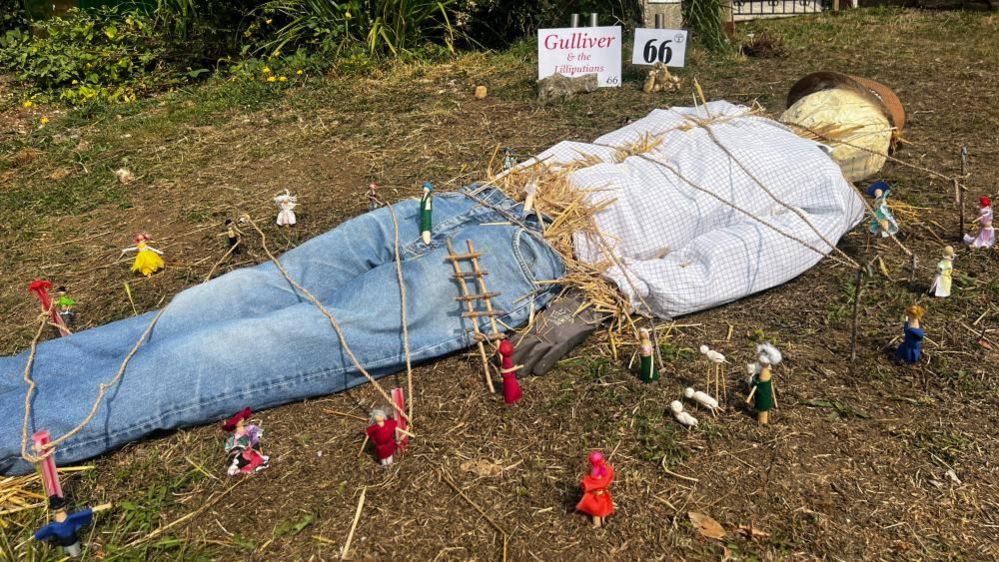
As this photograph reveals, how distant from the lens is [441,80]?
23.9ft

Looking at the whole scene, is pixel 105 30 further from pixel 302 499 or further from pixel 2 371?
pixel 302 499

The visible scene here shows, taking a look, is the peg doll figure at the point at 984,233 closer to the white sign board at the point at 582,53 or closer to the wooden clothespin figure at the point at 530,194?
the wooden clothespin figure at the point at 530,194

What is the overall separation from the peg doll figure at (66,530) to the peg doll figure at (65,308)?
1.43 metres

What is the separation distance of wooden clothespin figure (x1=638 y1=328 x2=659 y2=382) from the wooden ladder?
0.59 meters

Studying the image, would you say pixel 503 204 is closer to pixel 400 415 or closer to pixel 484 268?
pixel 484 268

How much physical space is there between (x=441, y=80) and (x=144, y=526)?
5.49 metres

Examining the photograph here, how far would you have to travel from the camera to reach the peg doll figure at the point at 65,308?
3695 mm

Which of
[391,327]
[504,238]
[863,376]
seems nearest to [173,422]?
[391,327]

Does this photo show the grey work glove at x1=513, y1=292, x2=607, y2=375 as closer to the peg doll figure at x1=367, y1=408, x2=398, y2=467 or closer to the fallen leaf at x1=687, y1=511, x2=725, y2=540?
the peg doll figure at x1=367, y1=408, x2=398, y2=467

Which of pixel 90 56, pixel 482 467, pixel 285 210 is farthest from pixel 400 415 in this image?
pixel 90 56

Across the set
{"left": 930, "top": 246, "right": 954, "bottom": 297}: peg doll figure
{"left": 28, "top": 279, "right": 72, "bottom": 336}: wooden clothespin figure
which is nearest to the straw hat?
{"left": 930, "top": 246, "right": 954, "bottom": 297}: peg doll figure

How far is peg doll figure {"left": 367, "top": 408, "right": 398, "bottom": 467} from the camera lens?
8.65 ft

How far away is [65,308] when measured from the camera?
379 cm

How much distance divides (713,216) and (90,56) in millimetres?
7090
